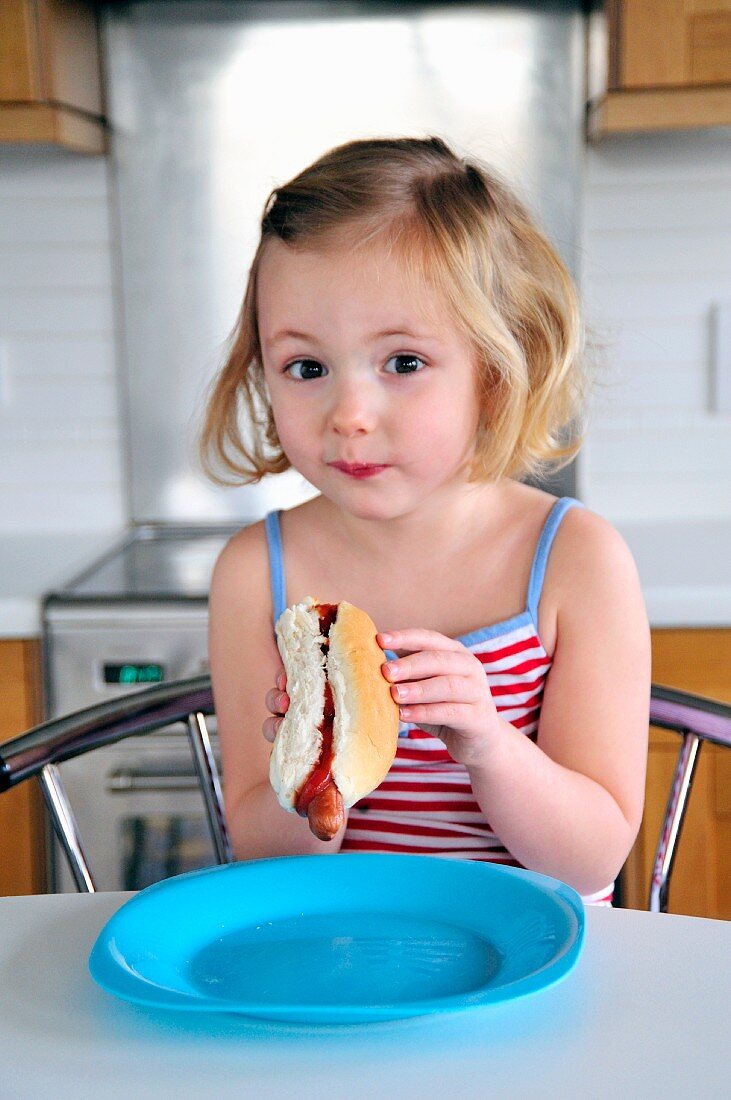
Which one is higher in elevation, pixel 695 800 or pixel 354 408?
pixel 354 408

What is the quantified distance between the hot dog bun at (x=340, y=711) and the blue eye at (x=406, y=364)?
22 cm

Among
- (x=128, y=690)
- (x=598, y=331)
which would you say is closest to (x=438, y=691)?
(x=128, y=690)

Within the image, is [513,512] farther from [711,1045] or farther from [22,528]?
[22,528]

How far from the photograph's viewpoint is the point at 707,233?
214cm

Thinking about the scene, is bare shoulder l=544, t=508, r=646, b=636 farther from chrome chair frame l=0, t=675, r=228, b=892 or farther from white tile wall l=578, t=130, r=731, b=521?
white tile wall l=578, t=130, r=731, b=521

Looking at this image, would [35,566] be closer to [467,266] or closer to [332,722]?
[467,266]

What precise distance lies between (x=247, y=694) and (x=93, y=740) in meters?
0.14

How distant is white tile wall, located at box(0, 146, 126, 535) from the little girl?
112cm

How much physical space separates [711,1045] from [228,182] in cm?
186

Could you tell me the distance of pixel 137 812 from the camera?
178cm

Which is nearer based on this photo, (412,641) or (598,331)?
(412,641)

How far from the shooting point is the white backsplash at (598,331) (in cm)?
214

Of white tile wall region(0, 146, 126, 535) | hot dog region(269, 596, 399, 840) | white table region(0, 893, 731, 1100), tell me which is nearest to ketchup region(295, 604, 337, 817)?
hot dog region(269, 596, 399, 840)

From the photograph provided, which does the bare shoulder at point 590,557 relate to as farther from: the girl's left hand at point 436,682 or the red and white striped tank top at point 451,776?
the girl's left hand at point 436,682
